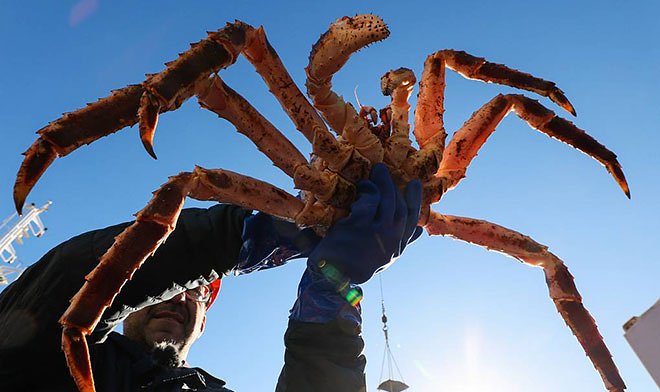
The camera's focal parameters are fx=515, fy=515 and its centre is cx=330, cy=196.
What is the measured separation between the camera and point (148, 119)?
289 cm

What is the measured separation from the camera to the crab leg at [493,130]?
12.8 ft

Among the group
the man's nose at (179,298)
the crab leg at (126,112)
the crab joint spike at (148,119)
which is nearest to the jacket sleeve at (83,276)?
the crab leg at (126,112)

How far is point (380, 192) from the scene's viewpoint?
3568mm

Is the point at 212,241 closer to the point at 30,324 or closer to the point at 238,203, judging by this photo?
the point at 238,203

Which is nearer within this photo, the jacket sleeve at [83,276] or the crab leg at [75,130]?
the crab leg at [75,130]

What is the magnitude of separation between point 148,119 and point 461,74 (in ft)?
8.94

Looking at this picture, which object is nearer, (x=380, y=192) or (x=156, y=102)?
(x=156, y=102)

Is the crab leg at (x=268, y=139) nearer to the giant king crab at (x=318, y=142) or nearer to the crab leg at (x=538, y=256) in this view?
the giant king crab at (x=318, y=142)

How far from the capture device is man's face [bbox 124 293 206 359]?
455cm

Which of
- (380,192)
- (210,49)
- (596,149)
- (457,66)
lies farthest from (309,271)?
(596,149)

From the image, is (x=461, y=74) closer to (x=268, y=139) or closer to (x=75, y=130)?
(x=268, y=139)

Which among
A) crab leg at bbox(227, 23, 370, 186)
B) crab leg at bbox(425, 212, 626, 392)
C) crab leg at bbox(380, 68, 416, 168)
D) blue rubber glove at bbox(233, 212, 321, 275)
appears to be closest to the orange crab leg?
crab leg at bbox(227, 23, 370, 186)

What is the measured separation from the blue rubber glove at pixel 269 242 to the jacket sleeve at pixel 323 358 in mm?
552

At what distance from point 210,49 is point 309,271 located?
5.56 ft
